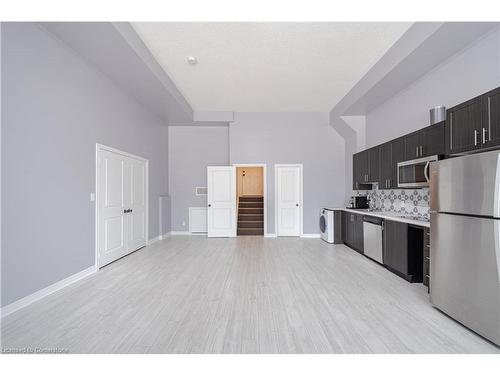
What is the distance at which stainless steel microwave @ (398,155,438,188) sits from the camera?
3.55 metres

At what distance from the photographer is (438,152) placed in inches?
133

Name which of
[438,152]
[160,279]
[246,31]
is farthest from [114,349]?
[438,152]

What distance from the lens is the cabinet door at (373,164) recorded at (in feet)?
16.6

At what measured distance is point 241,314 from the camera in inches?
101

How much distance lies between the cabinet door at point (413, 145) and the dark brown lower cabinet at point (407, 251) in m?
1.05

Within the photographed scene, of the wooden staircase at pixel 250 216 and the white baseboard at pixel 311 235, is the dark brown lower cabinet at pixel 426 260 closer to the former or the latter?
the white baseboard at pixel 311 235

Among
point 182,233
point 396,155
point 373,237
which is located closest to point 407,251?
point 373,237

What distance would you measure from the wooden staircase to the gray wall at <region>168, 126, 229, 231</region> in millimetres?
1460

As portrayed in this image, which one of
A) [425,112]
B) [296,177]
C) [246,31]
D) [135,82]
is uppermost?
[246,31]

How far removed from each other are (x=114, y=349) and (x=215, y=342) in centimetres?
77

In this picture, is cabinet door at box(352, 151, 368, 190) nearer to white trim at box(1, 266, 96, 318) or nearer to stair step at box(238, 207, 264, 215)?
stair step at box(238, 207, 264, 215)

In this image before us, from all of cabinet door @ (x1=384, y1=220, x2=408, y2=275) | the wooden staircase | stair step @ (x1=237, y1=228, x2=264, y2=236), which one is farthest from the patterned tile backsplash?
the wooden staircase
